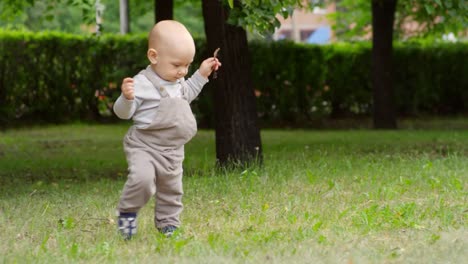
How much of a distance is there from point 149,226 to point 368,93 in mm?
16285

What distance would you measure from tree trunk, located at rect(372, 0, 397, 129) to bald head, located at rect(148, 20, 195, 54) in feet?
42.9

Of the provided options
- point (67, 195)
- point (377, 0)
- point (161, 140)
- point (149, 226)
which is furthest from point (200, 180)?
point (377, 0)

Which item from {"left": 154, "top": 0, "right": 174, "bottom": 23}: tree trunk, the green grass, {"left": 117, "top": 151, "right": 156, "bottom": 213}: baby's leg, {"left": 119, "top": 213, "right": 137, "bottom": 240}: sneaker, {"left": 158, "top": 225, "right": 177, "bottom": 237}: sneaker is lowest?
the green grass

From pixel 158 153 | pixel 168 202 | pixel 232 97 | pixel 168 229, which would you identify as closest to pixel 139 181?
pixel 158 153

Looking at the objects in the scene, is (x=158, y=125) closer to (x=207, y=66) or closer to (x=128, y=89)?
(x=128, y=89)

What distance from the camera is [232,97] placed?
1042 centimetres

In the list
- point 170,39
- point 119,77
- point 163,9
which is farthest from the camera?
point 119,77

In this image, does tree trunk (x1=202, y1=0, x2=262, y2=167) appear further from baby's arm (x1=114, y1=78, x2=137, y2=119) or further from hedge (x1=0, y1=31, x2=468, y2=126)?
hedge (x1=0, y1=31, x2=468, y2=126)

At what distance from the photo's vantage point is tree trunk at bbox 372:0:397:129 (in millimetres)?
18734

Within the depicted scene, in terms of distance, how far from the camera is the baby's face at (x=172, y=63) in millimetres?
5941

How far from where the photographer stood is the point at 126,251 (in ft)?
18.4

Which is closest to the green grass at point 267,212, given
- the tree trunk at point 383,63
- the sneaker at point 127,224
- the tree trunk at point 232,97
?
the sneaker at point 127,224

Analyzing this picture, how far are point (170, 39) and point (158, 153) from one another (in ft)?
2.44

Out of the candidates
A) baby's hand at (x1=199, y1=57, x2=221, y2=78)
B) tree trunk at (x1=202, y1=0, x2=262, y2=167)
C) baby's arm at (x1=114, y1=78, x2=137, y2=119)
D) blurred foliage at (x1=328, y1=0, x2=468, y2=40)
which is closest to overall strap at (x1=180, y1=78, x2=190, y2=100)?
baby's hand at (x1=199, y1=57, x2=221, y2=78)
